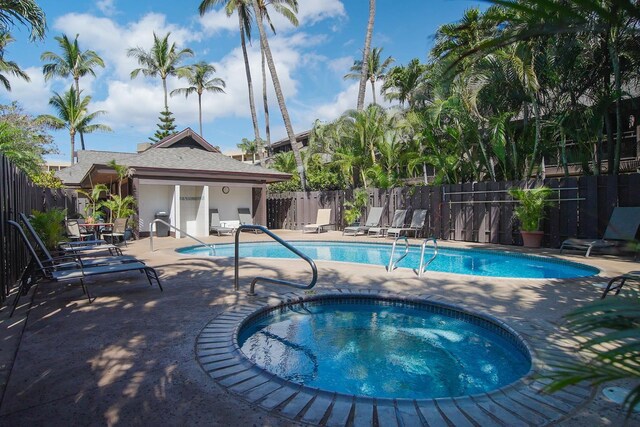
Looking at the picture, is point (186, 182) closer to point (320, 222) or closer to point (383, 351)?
point (320, 222)

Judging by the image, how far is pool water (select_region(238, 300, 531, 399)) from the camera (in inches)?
138

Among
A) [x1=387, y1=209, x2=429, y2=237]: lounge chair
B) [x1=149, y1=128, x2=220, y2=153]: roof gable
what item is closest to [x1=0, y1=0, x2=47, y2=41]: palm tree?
[x1=149, y1=128, x2=220, y2=153]: roof gable

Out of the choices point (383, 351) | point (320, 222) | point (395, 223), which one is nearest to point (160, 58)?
point (320, 222)

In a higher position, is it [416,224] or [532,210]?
[532,210]

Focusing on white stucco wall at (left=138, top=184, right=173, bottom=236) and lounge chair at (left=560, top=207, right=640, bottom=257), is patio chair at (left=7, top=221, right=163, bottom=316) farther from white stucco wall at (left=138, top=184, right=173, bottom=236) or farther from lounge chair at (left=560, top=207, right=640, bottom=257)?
white stucco wall at (left=138, top=184, right=173, bottom=236)

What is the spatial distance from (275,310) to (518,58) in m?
10.7

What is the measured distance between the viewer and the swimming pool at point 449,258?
8.90 meters

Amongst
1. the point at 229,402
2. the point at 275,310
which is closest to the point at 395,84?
the point at 275,310

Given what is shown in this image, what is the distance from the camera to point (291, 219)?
847 inches

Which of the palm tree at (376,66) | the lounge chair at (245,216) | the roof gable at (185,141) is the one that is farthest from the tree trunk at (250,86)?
the palm tree at (376,66)

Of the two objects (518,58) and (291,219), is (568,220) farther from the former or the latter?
(291,219)

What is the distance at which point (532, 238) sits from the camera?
11.6m

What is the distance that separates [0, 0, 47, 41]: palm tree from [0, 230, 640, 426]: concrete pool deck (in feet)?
19.7

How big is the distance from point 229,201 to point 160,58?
25.8 metres
